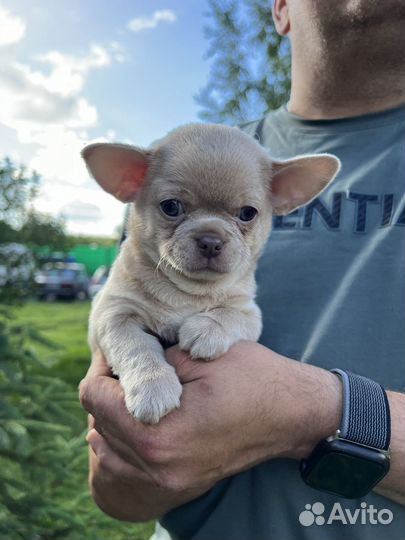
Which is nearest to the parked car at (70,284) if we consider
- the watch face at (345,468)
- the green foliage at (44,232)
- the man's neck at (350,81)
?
the green foliage at (44,232)

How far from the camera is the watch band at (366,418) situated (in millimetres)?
1755

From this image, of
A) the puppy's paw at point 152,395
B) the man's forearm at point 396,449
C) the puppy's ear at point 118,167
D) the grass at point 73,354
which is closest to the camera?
the puppy's paw at point 152,395

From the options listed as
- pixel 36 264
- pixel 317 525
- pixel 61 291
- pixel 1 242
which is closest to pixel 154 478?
pixel 317 525

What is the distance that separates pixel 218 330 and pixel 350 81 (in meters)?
1.39

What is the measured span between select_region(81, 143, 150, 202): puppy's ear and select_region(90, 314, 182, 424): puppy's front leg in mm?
545

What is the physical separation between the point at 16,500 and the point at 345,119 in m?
3.16

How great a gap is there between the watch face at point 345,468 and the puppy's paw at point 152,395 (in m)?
0.52

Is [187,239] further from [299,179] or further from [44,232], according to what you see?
[44,232]

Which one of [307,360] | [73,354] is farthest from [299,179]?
[73,354]

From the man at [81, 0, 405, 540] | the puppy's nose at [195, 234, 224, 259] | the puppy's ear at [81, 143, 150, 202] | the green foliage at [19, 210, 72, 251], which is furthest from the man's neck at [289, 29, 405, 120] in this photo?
the green foliage at [19, 210, 72, 251]

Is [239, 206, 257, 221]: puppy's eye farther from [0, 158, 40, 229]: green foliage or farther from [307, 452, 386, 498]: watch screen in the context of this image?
[0, 158, 40, 229]: green foliage

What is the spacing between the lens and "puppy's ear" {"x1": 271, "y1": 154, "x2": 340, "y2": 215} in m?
2.11

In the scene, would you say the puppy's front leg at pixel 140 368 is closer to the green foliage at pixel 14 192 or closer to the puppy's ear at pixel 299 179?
the puppy's ear at pixel 299 179

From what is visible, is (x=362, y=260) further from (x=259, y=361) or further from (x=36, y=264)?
(x=36, y=264)
